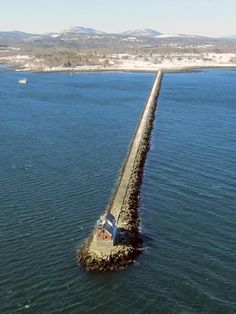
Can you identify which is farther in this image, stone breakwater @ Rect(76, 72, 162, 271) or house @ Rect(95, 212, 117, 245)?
house @ Rect(95, 212, 117, 245)

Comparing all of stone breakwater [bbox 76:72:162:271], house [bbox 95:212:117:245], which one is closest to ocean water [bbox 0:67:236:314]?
stone breakwater [bbox 76:72:162:271]

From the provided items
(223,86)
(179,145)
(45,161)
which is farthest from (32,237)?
(223,86)

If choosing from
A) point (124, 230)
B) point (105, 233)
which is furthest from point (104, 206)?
point (105, 233)

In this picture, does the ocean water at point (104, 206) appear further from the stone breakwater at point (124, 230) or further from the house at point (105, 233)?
the house at point (105, 233)

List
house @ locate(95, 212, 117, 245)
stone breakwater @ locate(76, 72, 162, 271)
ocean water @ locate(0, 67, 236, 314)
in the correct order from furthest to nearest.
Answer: house @ locate(95, 212, 117, 245), stone breakwater @ locate(76, 72, 162, 271), ocean water @ locate(0, 67, 236, 314)

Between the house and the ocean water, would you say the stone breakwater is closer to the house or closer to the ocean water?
the house

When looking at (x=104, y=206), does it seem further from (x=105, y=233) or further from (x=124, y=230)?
(x=105, y=233)

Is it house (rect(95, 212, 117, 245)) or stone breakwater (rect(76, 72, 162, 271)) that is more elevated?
house (rect(95, 212, 117, 245))

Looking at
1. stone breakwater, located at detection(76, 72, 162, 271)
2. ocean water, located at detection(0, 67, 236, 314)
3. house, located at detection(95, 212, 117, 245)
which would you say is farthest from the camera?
house, located at detection(95, 212, 117, 245)
